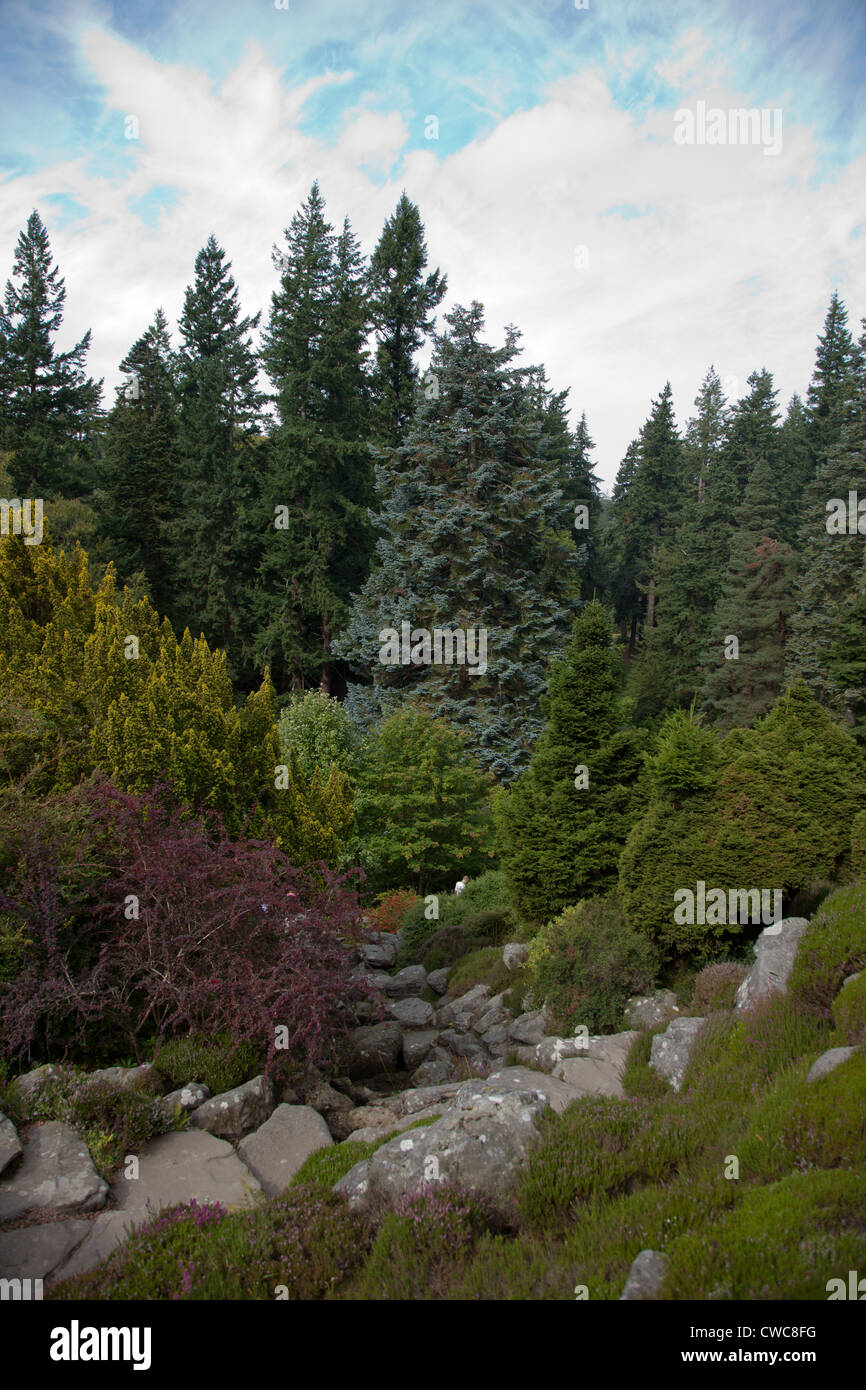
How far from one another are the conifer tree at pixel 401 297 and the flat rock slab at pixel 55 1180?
1227 inches

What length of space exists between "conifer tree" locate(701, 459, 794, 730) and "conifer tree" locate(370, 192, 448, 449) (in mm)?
15818

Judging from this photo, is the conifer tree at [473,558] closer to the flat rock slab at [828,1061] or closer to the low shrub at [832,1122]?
the flat rock slab at [828,1061]

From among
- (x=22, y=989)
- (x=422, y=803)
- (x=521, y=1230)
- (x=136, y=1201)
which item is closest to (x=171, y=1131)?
(x=136, y=1201)

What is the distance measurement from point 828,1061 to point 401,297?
3516cm

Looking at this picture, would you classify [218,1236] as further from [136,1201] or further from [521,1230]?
[521,1230]

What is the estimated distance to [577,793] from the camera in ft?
40.6

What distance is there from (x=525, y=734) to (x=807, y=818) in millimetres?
16340

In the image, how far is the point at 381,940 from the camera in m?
18.2

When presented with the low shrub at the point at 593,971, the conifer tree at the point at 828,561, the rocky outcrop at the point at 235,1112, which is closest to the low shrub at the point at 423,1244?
the rocky outcrop at the point at 235,1112

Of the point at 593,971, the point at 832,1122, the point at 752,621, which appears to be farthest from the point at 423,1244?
the point at 752,621

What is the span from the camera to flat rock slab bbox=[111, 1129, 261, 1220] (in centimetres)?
673

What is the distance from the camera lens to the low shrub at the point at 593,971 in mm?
10008

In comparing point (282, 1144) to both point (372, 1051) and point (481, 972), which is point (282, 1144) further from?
point (481, 972)

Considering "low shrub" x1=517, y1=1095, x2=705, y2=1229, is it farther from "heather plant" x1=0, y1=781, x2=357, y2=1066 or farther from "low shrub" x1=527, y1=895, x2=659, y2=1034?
"low shrub" x1=527, y1=895, x2=659, y2=1034
